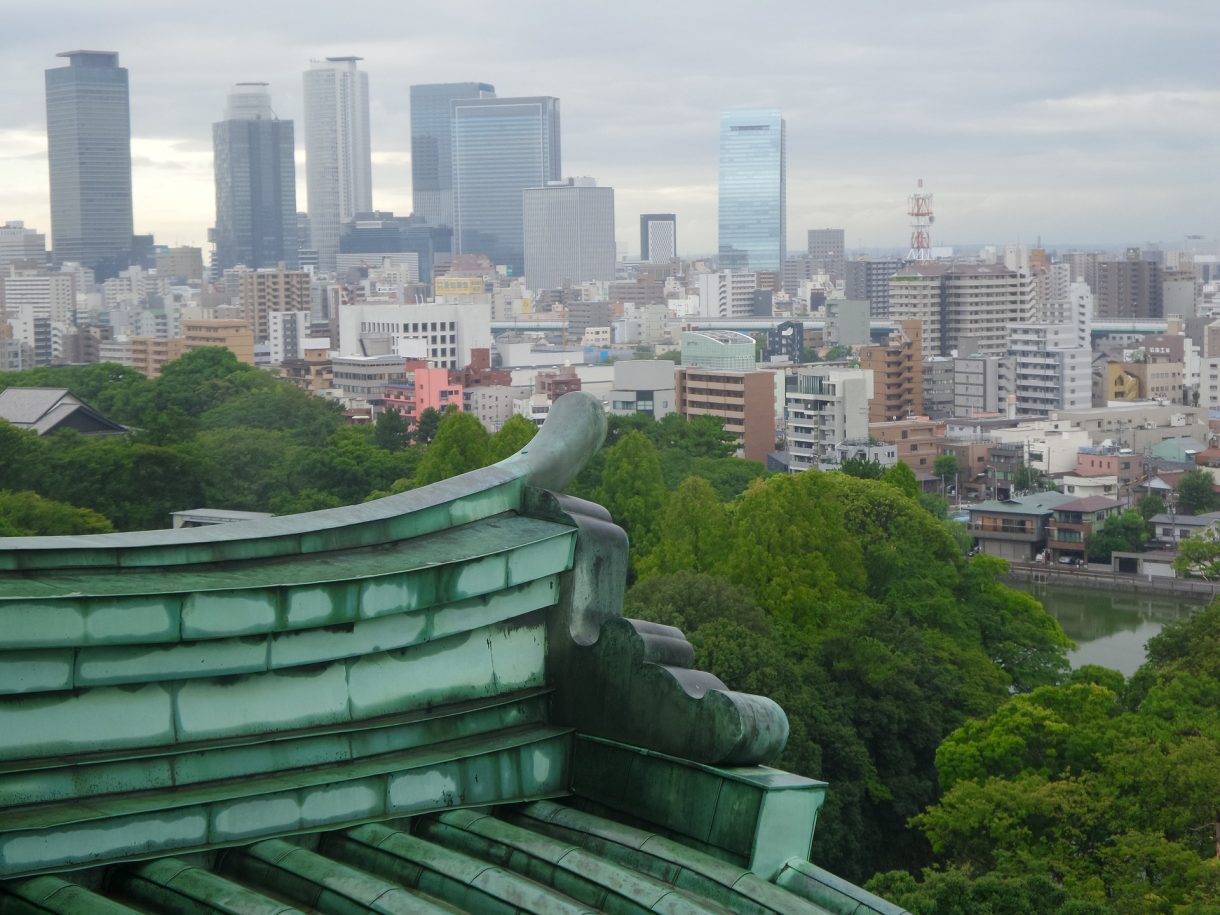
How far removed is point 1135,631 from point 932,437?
1838 cm

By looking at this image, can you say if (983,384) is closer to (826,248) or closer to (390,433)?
(390,433)

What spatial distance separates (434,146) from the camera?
188500 millimetres

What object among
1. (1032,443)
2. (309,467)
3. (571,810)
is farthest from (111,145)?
(571,810)

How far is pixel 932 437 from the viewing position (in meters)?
49.3

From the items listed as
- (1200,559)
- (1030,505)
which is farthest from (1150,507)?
(1200,559)

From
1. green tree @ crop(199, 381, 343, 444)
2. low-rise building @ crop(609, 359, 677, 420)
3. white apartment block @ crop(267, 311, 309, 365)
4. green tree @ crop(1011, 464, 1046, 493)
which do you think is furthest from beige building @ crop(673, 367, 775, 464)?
white apartment block @ crop(267, 311, 309, 365)

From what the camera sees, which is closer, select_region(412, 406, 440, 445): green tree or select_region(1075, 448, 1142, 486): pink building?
select_region(412, 406, 440, 445): green tree

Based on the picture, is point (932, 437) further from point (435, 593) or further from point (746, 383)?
point (435, 593)

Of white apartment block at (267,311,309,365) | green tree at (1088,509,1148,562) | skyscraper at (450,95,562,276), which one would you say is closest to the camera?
green tree at (1088,509,1148,562)

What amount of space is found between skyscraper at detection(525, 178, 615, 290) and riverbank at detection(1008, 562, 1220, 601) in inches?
5148

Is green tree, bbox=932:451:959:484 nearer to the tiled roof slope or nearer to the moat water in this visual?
the moat water

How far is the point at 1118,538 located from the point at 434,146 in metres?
157

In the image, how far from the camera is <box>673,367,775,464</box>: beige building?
52.1 meters

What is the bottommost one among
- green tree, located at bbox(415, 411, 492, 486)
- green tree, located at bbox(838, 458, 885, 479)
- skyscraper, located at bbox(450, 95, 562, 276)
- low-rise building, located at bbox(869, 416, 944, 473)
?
low-rise building, located at bbox(869, 416, 944, 473)
